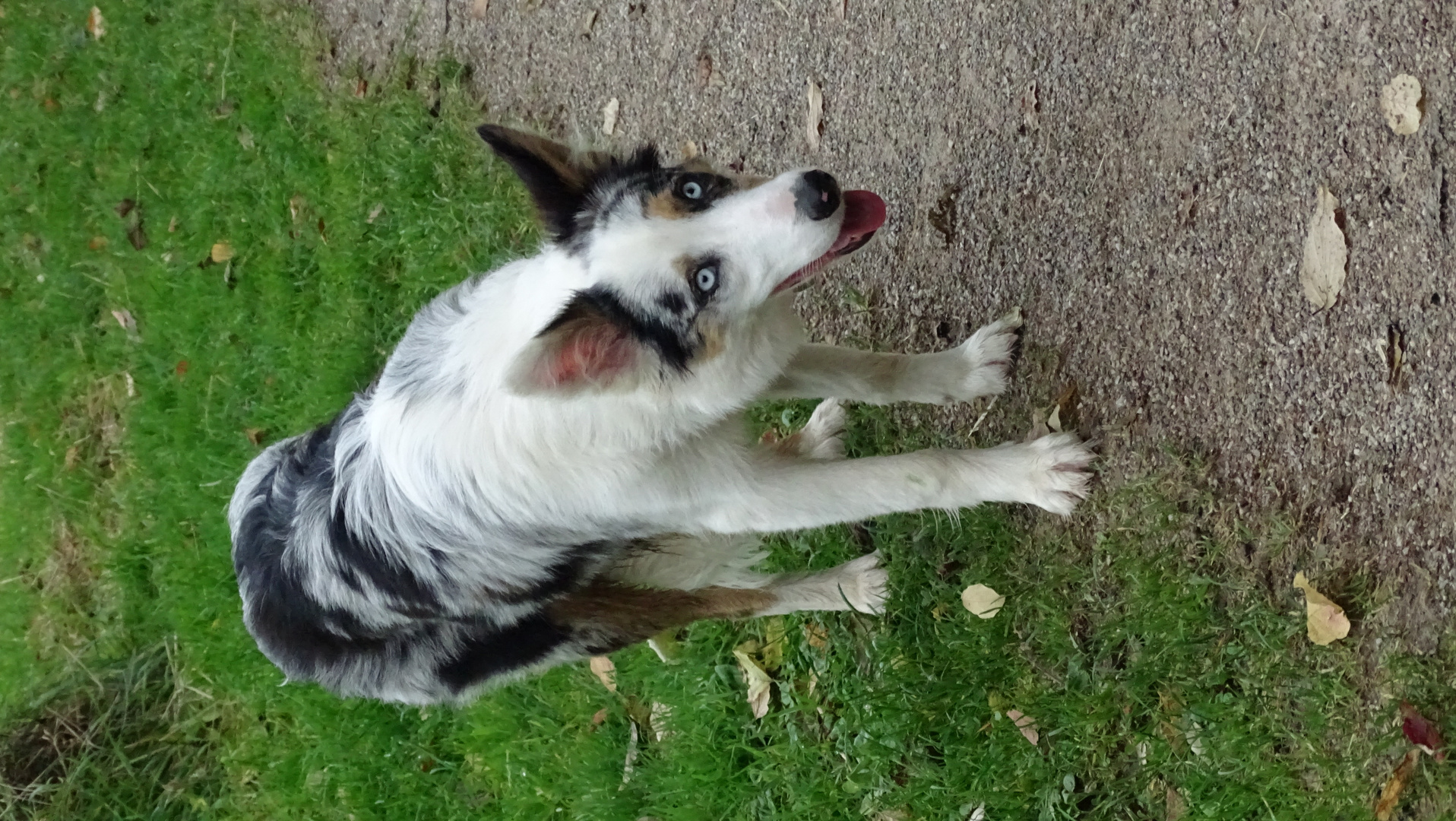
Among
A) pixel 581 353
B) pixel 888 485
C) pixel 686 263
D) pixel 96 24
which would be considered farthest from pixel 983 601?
pixel 96 24

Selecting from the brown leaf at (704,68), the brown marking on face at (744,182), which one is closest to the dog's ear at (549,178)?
the brown marking on face at (744,182)

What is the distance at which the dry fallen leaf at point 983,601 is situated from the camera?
3.66 meters

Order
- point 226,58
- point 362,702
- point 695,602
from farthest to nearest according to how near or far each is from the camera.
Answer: point 226,58 < point 362,702 < point 695,602

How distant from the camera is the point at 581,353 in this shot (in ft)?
9.00

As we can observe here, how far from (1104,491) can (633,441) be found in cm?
157

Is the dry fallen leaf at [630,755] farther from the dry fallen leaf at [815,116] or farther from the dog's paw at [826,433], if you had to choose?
the dry fallen leaf at [815,116]

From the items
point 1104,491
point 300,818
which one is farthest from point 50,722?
point 1104,491

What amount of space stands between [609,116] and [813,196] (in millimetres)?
2685

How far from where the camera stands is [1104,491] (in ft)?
11.0

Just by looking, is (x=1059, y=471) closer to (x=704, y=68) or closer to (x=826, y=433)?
(x=826, y=433)

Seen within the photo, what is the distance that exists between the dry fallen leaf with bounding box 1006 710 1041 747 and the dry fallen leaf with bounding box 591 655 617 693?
1914 millimetres

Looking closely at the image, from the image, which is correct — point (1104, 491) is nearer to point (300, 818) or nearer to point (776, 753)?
point (776, 753)

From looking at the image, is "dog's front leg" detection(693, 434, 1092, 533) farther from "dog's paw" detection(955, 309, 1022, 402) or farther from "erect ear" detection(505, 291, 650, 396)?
"erect ear" detection(505, 291, 650, 396)

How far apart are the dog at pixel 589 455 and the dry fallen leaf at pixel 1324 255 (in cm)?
83
